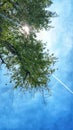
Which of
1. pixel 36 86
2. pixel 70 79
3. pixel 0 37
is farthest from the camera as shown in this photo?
pixel 70 79

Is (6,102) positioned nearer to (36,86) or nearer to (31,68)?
(36,86)

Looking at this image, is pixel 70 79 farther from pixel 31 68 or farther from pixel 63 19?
pixel 31 68

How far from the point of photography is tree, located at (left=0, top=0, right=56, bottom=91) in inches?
478

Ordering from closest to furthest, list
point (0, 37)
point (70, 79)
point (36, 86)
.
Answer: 1. point (0, 37)
2. point (36, 86)
3. point (70, 79)

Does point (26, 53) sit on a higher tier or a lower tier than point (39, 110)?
lower

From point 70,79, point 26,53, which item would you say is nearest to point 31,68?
point 26,53

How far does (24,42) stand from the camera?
41.7ft

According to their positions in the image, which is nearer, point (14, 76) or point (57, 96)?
point (14, 76)

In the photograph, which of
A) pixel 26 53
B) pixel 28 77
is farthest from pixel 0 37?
pixel 28 77

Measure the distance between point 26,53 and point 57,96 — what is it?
288 inches

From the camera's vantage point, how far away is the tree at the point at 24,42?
1215cm

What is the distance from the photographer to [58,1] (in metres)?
18.2

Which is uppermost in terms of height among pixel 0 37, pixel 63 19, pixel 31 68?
pixel 63 19

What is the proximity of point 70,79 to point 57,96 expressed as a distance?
1.54 m
